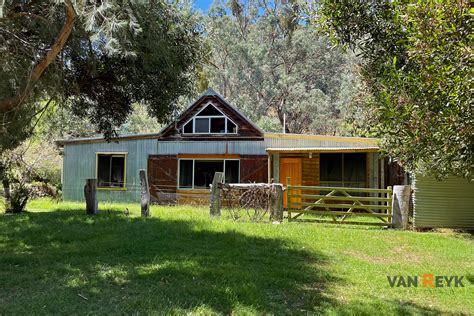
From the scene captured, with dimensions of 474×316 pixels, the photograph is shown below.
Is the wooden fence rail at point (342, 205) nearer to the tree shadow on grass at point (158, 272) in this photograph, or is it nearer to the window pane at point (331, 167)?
the tree shadow on grass at point (158, 272)

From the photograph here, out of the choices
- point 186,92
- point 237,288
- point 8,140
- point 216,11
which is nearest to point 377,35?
point 237,288

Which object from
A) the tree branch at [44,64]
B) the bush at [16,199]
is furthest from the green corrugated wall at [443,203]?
the bush at [16,199]

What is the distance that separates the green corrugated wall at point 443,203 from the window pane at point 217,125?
7878 mm

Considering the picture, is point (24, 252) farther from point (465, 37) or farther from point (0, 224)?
point (465, 37)

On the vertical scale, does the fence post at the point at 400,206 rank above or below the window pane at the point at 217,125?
below

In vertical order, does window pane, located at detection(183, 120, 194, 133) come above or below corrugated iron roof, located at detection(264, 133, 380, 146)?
above

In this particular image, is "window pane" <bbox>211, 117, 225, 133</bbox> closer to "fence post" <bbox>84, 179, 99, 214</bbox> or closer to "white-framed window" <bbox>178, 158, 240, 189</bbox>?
"white-framed window" <bbox>178, 158, 240, 189</bbox>

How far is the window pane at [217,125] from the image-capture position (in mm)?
16266

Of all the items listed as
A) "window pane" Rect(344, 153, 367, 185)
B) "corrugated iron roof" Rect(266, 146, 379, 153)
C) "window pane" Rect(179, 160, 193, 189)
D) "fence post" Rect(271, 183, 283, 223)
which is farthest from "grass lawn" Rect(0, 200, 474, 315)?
"window pane" Rect(179, 160, 193, 189)

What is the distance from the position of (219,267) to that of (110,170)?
40.6 feet

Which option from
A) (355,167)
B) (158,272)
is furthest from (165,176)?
(158,272)

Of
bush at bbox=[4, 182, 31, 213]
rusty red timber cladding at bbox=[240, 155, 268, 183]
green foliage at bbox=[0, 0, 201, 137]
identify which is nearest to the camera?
→ green foliage at bbox=[0, 0, 201, 137]

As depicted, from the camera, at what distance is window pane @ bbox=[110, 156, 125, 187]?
55.7 ft

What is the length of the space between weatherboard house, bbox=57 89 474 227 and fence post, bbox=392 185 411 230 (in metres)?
3.69
